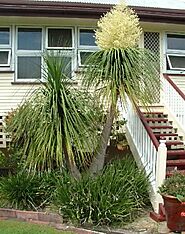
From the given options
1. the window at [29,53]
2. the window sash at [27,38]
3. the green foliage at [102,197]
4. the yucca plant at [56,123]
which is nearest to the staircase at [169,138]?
the green foliage at [102,197]

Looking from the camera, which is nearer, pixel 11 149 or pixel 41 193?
pixel 41 193

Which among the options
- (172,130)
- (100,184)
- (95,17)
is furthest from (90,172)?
(95,17)

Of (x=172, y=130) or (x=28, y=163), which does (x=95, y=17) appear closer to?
(x=172, y=130)

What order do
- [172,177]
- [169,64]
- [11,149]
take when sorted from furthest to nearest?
[169,64]
[11,149]
[172,177]

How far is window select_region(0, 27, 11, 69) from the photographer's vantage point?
11312mm

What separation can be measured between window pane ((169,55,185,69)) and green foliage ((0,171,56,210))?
5726 millimetres

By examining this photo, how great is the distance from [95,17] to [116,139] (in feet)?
11.6

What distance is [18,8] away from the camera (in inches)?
421

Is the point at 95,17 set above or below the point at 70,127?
above

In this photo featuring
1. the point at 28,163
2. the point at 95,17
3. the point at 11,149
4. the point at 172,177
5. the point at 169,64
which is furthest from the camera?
the point at 169,64

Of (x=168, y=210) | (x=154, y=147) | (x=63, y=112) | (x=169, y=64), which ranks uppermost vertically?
(x=169, y=64)

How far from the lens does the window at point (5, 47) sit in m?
11.3

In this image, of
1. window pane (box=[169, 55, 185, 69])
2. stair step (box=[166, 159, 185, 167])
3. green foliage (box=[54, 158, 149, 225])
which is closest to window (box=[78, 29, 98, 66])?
window pane (box=[169, 55, 185, 69])

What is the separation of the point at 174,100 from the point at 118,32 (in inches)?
119
